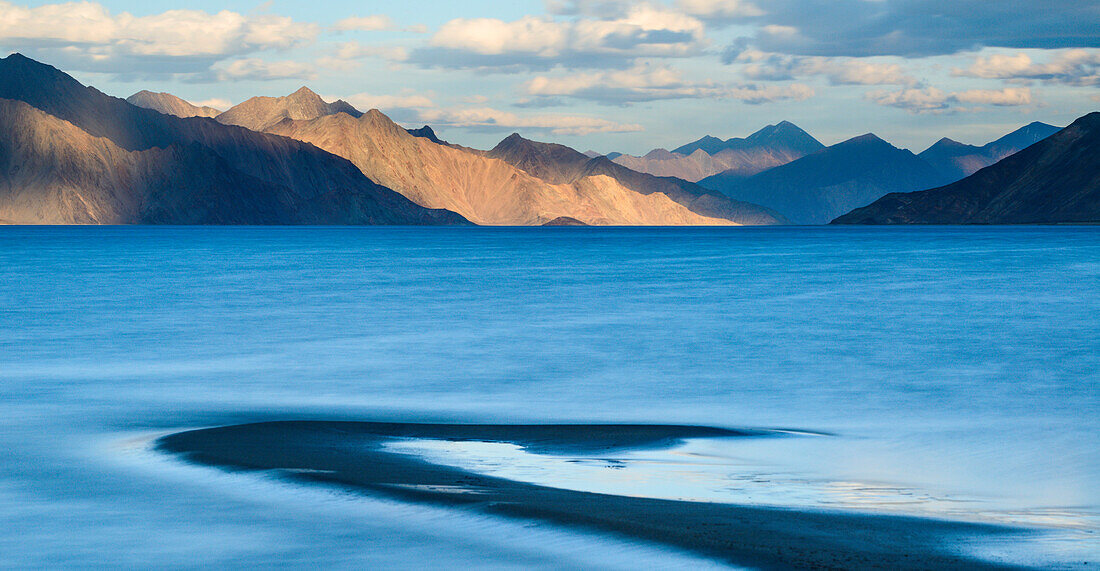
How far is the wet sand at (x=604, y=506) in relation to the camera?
1016 centimetres

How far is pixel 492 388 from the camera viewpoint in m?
24.6

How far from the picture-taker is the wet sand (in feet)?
33.3

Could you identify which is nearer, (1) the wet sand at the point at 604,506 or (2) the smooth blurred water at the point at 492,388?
(1) the wet sand at the point at 604,506

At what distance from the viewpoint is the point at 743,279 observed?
253ft

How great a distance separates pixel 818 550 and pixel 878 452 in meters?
6.70

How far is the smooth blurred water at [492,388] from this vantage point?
36.8 ft

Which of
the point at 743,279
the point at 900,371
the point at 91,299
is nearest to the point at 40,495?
the point at 900,371

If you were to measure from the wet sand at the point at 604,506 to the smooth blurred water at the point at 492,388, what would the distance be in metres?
0.59

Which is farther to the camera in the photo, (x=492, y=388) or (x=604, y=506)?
(x=492, y=388)

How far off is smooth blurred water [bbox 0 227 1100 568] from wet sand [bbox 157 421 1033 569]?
0.59 meters

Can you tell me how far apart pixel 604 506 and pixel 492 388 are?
503 inches

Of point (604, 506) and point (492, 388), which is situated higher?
point (604, 506)

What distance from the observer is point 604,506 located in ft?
39.3

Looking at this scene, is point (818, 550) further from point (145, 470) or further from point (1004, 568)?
point (145, 470)
